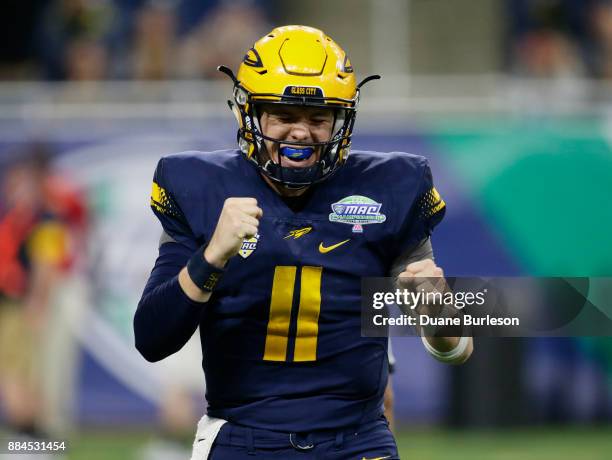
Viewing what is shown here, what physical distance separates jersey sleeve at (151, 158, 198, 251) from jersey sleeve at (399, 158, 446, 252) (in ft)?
1.93

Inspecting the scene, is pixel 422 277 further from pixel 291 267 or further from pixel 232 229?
pixel 232 229

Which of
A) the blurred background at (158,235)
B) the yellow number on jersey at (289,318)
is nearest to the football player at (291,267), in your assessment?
the yellow number on jersey at (289,318)

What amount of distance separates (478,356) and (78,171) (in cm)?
308

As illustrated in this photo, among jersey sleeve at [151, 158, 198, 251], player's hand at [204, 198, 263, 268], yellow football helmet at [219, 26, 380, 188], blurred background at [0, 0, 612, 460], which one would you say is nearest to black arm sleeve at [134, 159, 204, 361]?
jersey sleeve at [151, 158, 198, 251]

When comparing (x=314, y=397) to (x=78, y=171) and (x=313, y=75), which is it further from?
(x=78, y=171)

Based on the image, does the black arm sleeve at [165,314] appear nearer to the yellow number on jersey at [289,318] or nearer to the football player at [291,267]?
the football player at [291,267]

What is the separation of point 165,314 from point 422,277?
26.3 inches

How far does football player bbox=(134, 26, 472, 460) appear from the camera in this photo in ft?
10.5

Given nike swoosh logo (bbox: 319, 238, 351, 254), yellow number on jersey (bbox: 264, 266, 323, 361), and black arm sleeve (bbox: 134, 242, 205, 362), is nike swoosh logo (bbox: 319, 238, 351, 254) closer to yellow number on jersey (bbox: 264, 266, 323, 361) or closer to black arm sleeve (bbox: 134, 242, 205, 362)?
yellow number on jersey (bbox: 264, 266, 323, 361)

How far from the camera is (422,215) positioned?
342 cm

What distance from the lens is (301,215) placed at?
3334mm

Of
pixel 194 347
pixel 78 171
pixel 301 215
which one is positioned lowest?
pixel 194 347

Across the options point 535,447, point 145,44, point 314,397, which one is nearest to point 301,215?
point 314,397

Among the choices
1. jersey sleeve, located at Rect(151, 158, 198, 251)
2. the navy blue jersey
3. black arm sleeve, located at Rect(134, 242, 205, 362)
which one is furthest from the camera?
jersey sleeve, located at Rect(151, 158, 198, 251)
